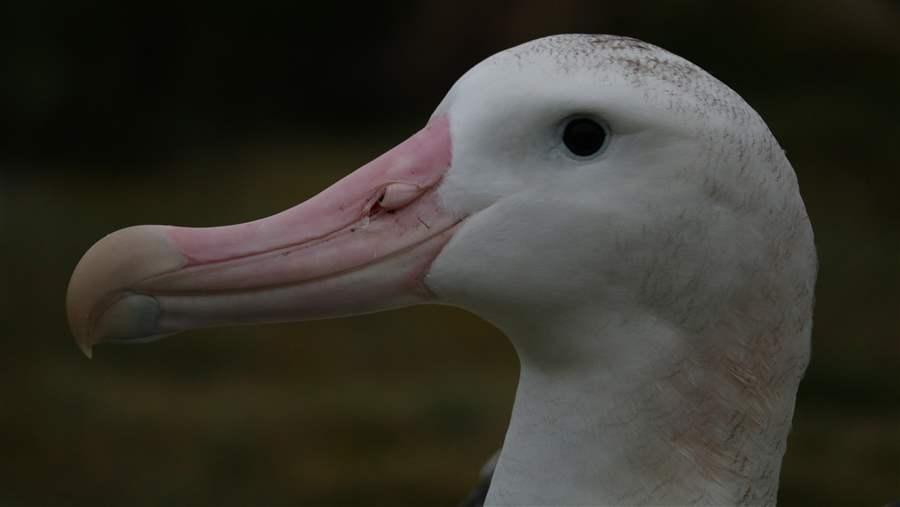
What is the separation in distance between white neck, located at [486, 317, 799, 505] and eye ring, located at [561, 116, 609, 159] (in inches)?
7.7

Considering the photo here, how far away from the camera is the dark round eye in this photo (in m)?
1.66

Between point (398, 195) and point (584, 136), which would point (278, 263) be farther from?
point (584, 136)

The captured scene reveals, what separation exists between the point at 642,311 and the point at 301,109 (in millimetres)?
5473

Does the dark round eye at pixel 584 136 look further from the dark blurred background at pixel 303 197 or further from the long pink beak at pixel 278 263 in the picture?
the dark blurred background at pixel 303 197

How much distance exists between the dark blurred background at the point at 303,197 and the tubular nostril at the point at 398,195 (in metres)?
2.54

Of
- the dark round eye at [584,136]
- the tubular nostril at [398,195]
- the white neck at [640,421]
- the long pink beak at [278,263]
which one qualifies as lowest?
the white neck at [640,421]

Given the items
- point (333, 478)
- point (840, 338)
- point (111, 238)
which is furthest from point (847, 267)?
point (111, 238)

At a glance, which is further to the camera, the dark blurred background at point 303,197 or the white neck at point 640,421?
the dark blurred background at point 303,197

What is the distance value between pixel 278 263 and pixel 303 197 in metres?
4.65

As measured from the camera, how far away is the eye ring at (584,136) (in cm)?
166

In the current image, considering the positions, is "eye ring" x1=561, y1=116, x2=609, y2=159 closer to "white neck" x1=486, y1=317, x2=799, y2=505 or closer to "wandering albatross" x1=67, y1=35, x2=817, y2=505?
"wandering albatross" x1=67, y1=35, x2=817, y2=505

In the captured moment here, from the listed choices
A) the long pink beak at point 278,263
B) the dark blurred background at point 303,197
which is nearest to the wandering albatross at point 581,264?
the long pink beak at point 278,263

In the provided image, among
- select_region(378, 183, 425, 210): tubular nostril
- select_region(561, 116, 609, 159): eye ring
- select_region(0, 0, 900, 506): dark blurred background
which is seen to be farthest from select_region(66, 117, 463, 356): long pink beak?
select_region(0, 0, 900, 506): dark blurred background

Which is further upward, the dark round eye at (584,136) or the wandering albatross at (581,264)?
the dark round eye at (584,136)
